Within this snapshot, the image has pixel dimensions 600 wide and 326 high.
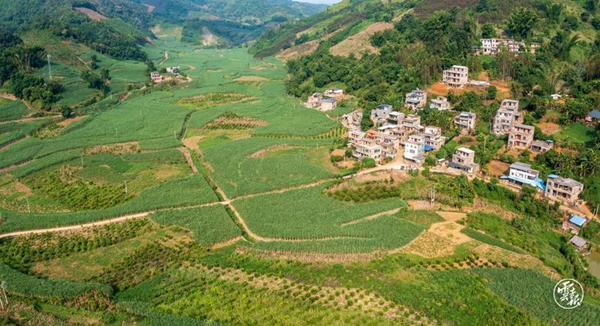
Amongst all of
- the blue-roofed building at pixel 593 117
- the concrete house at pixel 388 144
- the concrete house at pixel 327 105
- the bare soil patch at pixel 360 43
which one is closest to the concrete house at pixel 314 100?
the concrete house at pixel 327 105

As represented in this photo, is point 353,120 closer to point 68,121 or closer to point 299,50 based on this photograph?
point 68,121

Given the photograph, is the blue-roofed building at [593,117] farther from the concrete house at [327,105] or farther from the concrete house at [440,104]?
the concrete house at [327,105]

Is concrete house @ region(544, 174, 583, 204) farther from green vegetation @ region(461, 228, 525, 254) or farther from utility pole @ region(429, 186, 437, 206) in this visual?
utility pole @ region(429, 186, 437, 206)

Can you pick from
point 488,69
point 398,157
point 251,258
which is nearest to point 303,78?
point 488,69

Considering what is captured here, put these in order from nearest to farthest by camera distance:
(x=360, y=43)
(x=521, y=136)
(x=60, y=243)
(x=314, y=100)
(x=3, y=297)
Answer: (x=3, y=297), (x=60, y=243), (x=521, y=136), (x=314, y=100), (x=360, y=43)

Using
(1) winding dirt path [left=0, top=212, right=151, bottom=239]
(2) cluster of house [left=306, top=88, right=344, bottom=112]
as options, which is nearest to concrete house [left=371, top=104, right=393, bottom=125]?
(2) cluster of house [left=306, top=88, right=344, bottom=112]

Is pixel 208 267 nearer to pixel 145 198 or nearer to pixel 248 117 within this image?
pixel 145 198

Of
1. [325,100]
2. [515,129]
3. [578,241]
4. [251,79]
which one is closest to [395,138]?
[515,129]
